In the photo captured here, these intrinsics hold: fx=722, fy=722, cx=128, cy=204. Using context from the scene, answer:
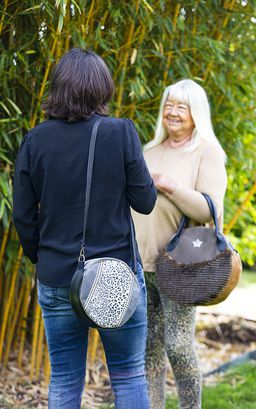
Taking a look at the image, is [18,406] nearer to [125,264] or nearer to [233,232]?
[125,264]

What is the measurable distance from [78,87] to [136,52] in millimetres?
1131

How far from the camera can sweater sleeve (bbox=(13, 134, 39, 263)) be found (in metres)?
2.16

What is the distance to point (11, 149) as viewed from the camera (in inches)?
127

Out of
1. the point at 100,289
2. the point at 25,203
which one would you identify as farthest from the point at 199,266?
the point at 25,203

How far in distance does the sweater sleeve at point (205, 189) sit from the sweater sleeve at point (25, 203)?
2.22 ft

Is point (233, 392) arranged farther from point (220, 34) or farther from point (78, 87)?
point (78, 87)

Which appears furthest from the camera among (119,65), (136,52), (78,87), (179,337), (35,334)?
(35,334)

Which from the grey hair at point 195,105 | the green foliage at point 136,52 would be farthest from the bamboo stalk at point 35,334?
the grey hair at point 195,105

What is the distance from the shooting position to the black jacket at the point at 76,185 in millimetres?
2096

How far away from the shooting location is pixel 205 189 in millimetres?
2785

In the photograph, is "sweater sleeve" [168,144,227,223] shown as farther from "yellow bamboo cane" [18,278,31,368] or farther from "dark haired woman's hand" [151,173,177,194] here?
"yellow bamboo cane" [18,278,31,368]

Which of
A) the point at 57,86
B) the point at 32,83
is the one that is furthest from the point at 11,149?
the point at 57,86

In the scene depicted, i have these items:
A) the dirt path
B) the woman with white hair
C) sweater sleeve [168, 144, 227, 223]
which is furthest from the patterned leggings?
the dirt path

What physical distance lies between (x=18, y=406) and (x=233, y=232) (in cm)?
278
